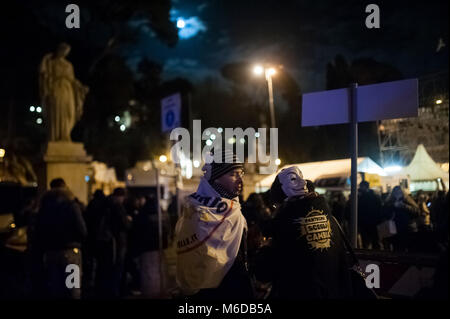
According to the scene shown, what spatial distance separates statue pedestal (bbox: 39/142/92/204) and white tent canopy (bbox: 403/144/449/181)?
1061 cm

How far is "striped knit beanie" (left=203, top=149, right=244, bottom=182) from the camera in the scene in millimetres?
3771

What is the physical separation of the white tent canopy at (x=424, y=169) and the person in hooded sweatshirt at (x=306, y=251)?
13.2 meters

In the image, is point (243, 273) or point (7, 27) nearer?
point (243, 273)

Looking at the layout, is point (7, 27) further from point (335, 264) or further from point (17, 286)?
point (335, 264)

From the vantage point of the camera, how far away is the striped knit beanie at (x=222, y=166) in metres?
3.77

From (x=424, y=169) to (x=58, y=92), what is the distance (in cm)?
1165

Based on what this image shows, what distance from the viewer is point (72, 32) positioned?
2953 centimetres

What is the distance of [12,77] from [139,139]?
56.4 ft

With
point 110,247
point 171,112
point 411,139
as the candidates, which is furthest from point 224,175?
A: point 411,139

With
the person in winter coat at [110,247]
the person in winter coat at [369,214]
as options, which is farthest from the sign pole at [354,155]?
the person in winter coat at [369,214]

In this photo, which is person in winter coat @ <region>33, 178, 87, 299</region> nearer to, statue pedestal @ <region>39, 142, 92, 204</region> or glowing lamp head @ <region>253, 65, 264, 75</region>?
statue pedestal @ <region>39, 142, 92, 204</region>

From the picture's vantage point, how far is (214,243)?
11.3ft

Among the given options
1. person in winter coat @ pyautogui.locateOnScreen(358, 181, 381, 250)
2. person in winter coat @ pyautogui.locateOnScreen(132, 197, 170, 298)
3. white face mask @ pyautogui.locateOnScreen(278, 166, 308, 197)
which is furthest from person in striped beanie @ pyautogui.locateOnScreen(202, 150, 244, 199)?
person in winter coat @ pyautogui.locateOnScreen(358, 181, 381, 250)
